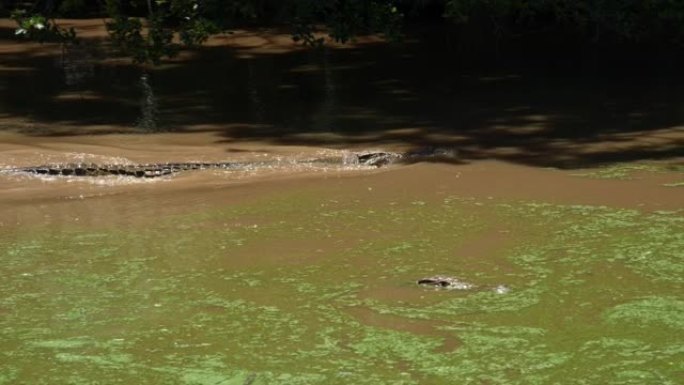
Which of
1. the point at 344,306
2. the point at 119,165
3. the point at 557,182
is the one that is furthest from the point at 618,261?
the point at 119,165

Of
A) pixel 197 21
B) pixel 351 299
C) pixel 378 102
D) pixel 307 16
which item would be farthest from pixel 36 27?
pixel 351 299

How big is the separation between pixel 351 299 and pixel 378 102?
21.0 ft

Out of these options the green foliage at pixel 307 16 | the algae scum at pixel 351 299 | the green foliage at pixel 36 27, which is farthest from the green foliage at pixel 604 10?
the algae scum at pixel 351 299

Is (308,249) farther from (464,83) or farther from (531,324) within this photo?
(464,83)

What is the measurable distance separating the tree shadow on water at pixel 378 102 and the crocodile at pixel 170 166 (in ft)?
1.23

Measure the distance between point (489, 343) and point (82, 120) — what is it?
269 inches

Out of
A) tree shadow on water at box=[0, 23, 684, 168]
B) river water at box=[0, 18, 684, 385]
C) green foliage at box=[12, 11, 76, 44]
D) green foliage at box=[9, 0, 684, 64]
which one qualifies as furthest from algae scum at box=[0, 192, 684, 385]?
green foliage at box=[9, 0, 684, 64]

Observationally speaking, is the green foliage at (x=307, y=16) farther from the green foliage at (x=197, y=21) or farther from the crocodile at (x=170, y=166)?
the crocodile at (x=170, y=166)

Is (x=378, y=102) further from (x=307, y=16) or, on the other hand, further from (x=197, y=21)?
(x=197, y=21)

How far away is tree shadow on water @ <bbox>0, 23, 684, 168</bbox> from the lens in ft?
31.3

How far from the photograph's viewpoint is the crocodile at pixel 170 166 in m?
8.46

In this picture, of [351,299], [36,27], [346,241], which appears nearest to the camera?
[351,299]

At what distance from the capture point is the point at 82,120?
10.7 m

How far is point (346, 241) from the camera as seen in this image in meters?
6.38
